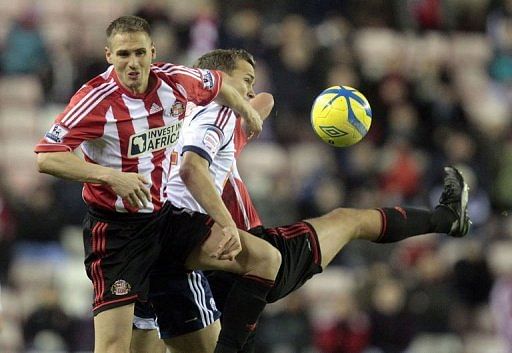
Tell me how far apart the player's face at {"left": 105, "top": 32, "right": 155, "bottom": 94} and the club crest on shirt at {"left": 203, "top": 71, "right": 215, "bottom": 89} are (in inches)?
15.4

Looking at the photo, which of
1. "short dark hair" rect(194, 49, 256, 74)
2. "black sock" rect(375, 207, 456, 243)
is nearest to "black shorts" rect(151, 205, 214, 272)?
"short dark hair" rect(194, 49, 256, 74)

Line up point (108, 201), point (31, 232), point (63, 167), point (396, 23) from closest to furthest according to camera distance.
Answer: point (63, 167)
point (108, 201)
point (31, 232)
point (396, 23)

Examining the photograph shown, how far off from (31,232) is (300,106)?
10.6ft

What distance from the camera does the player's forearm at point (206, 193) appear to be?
6324mm

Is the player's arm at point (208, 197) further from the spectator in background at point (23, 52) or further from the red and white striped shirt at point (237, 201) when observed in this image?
the spectator in background at point (23, 52)

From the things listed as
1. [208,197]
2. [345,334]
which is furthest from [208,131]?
[345,334]

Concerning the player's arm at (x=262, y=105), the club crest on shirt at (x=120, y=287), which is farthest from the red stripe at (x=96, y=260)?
the player's arm at (x=262, y=105)

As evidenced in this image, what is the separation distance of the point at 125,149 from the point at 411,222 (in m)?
1.89

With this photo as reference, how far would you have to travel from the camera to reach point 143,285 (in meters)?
6.44

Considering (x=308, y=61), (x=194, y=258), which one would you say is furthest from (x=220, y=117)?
(x=308, y=61)

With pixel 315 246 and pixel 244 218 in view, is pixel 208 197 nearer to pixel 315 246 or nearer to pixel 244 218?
pixel 244 218

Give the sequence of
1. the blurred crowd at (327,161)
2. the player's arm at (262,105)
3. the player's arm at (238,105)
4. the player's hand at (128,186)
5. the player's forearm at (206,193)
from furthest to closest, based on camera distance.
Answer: the blurred crowd at (327,161) → the player's arm at (262,105) → the player's arm at (238,105) → the player's forearm at (206,193) → the player's hand at (128,186)

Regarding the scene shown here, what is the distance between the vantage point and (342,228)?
6.97 metres

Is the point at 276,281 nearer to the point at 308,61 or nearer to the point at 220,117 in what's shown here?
the point at 220,117
